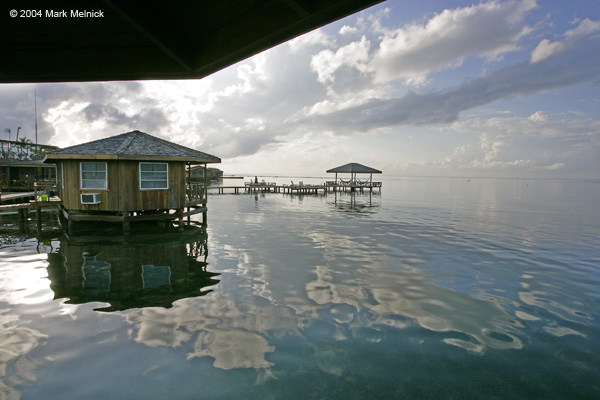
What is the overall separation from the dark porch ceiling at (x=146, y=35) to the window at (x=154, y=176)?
1288 cm

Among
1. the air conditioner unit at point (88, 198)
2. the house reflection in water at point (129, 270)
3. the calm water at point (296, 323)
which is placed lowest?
the calm water at point (296, 323)

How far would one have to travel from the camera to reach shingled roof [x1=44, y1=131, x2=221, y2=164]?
14148mm

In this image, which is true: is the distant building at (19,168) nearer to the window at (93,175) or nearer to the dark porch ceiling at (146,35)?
the window at (93,175)

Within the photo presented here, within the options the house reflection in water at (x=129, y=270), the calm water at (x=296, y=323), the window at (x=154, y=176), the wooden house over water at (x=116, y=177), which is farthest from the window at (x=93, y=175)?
the calm water at (x=296, y=323)

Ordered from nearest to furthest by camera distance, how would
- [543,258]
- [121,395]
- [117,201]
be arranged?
[121,395], [543,258], [117,201]

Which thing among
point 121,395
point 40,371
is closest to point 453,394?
point 121,395

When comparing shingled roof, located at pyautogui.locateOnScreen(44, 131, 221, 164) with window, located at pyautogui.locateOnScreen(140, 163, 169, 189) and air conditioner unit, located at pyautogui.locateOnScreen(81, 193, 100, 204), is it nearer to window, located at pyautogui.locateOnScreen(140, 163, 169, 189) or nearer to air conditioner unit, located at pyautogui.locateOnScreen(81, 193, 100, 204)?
window, located at pyautogui.locateOnScreen(140, 163, 169, 189)

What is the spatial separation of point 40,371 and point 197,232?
38.8 ft

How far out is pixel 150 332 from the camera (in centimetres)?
563

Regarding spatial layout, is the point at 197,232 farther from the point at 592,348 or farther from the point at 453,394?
the point at 592,348

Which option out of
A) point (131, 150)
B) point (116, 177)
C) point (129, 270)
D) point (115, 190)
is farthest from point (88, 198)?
point (129, 270)

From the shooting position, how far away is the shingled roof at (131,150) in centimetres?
1415

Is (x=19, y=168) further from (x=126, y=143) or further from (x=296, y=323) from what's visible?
(x=296, y=323)

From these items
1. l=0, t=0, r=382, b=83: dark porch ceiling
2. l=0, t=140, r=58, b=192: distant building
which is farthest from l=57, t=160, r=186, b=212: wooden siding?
l=0, t=140, r=58, b=192: distant building
